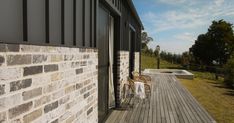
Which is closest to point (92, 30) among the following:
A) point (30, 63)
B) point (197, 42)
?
point (30, 63)

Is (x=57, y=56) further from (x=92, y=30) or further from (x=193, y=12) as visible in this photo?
(x=193, y=12)

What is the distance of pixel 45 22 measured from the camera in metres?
2.05

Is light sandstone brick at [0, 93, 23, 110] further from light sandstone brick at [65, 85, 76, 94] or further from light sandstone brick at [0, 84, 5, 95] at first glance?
light sandstone brick at [65, 85, 76, 94]

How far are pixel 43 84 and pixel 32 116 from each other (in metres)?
0.27

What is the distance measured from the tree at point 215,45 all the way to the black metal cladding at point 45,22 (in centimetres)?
3050

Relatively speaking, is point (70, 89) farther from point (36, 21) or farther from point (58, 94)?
point (36, 21)

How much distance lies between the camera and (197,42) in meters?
33.3

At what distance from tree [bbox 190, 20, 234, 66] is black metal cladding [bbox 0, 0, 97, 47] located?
30.5 m

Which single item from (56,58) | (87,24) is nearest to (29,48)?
(56,58)

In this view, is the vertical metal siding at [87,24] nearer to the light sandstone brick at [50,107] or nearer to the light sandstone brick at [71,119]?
the light sandstone brick at [71,119]

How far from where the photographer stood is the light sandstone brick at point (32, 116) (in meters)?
1.71

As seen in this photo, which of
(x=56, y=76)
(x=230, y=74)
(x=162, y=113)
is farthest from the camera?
(x=230, y=74)

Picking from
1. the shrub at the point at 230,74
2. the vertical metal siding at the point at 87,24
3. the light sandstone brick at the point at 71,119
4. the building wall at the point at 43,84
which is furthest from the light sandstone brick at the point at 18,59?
the shrub at the point at 230,74

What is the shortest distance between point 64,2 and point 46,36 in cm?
57
